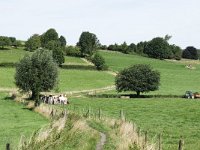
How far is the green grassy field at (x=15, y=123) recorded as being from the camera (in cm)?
3385

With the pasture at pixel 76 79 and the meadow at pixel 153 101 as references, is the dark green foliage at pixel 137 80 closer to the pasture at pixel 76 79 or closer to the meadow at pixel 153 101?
the meadow at pixel 153 101

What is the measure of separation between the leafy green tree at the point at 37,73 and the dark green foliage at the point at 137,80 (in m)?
27.5

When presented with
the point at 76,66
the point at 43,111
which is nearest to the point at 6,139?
the point at 43,111

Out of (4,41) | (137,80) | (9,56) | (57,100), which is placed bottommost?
(57,100)

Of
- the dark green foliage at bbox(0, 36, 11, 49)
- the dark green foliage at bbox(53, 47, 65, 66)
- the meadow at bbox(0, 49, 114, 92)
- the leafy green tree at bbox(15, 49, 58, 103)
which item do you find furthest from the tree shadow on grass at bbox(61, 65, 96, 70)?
the leafy green tree at bbox(15, 49, 58, 103)

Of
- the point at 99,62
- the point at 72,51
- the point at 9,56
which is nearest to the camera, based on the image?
the point at 99,62

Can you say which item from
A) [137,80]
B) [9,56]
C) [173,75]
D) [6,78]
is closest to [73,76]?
[6,78]

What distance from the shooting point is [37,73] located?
251ft

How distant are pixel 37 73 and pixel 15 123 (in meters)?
29.5

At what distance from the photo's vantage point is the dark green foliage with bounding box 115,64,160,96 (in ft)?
337

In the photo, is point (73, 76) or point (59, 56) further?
point (59, 56)

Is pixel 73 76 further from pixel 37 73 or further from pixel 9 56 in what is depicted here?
pixel 37 73

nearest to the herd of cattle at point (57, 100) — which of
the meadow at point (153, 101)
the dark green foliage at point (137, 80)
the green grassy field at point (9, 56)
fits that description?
the meadow at point (153, 101)

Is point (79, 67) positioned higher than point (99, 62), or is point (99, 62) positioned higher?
point (99, 62)
